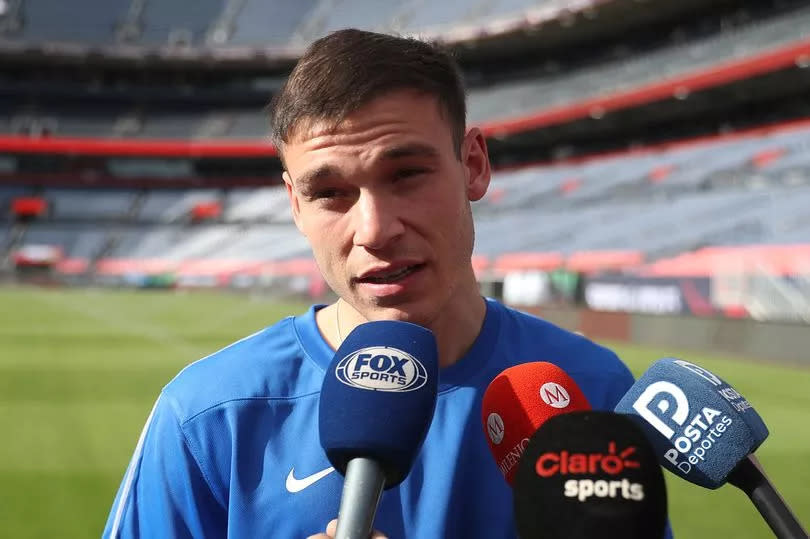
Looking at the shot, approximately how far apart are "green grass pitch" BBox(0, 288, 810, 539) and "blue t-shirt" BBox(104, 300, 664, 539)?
123 inches

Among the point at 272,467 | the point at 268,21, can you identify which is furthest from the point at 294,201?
the point at 268,21

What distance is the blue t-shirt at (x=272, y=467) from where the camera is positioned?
5.43 ft

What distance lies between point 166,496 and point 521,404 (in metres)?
0.74

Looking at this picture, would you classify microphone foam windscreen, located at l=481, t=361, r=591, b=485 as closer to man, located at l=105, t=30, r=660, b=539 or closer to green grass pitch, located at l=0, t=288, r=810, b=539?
man, located at l=105, t=30, r=660, b=539

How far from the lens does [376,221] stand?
1560 mm

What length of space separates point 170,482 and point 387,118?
33.1 inches

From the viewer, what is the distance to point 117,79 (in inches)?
1767

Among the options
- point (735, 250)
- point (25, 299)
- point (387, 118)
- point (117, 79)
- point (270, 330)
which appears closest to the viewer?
point (387, 118)

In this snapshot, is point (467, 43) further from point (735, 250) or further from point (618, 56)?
point (735, 250)

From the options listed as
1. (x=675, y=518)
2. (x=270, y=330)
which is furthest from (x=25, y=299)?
(x=270, y=330)

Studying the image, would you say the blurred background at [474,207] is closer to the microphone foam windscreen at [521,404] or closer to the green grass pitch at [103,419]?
the green grass pitch at [103,419]

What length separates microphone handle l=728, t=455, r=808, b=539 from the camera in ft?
3.80

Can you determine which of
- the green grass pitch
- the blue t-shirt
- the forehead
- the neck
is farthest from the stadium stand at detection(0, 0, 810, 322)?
the forehead

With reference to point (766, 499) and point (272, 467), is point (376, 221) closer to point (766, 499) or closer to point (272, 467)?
point (272, 467)
